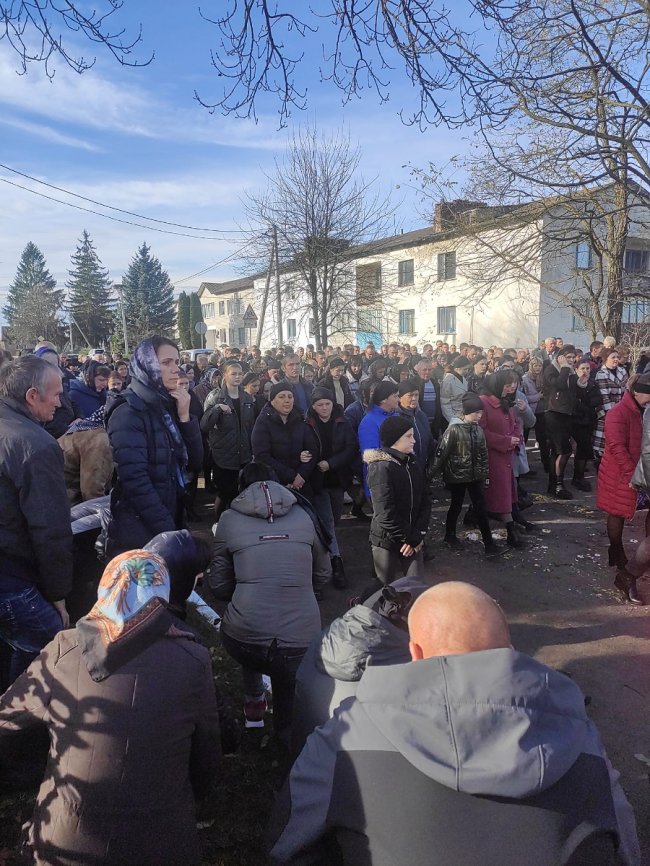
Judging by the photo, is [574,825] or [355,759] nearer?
[574,825]

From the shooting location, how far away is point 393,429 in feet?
14.7

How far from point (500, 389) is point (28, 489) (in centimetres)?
513

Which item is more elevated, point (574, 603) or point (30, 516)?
point (30, 516)

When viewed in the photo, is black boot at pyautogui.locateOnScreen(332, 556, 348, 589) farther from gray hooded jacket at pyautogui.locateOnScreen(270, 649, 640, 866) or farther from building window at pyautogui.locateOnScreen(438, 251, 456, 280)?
building window at pyautogui.locateOnScreen(438, 251, 456, 280)

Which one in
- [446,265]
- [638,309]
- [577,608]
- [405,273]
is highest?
[405,273]

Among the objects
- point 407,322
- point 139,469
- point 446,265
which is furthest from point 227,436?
point 407,322

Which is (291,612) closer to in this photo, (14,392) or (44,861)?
(44,861)

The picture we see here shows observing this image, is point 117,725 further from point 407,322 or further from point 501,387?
point 407,322

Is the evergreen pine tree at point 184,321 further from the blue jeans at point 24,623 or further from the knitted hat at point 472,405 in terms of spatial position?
the blue jeans at point 24,623

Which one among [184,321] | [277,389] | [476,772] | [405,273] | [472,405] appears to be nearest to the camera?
[476,772]

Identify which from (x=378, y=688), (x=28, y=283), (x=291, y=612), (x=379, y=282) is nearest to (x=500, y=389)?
(x=291, y=612)

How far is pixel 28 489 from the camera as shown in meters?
2.70

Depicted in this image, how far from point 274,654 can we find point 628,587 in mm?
3645

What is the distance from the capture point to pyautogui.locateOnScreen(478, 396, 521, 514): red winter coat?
20.6 ft
